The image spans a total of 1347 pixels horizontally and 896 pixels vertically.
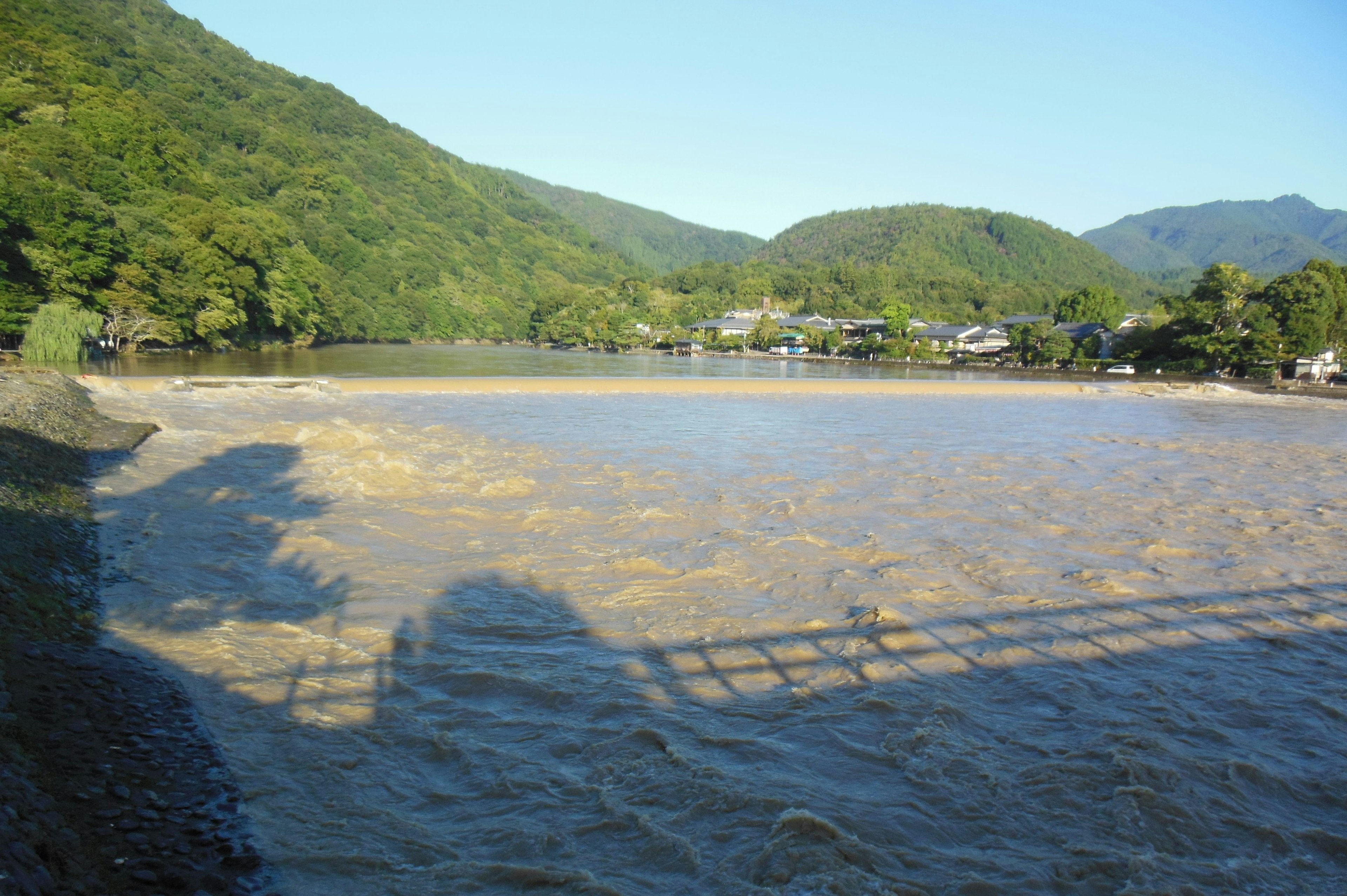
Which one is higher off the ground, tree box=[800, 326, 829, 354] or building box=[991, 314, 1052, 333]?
building box=[991, 314, 1052, 333]

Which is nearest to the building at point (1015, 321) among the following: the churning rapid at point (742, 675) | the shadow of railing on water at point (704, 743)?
the churning rapid at point (742, 675)

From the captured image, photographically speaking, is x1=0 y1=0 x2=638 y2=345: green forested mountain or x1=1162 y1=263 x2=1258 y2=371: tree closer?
x1=0 y1=0 x2=638 y2=345: green forested mountain

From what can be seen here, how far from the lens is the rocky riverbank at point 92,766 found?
2336mm

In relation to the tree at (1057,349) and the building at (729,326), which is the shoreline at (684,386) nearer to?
the tree at (1057,349)

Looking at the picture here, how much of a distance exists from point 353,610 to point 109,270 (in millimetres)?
29869

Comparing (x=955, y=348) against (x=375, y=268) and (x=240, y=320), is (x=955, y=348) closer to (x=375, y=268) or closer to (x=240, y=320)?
(x=240, y=320)

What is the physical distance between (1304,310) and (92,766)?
49552 millimetres

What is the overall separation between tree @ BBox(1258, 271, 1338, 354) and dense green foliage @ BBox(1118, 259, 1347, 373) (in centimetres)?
3

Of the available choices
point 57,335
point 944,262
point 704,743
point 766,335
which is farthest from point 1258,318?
point 944,262

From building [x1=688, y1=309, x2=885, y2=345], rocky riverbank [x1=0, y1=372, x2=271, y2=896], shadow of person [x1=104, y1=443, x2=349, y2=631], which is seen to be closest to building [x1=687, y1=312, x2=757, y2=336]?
building [x1=688, y1=309, x2=885, y2=345]

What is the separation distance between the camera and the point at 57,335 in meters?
23.4

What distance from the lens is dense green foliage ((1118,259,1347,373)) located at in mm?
37375

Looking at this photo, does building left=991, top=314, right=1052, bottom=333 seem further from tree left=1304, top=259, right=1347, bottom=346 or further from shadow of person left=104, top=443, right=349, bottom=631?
shadow of person left=104, top=443, right=349, bottom=631

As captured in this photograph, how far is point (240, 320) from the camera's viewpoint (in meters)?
34.7
